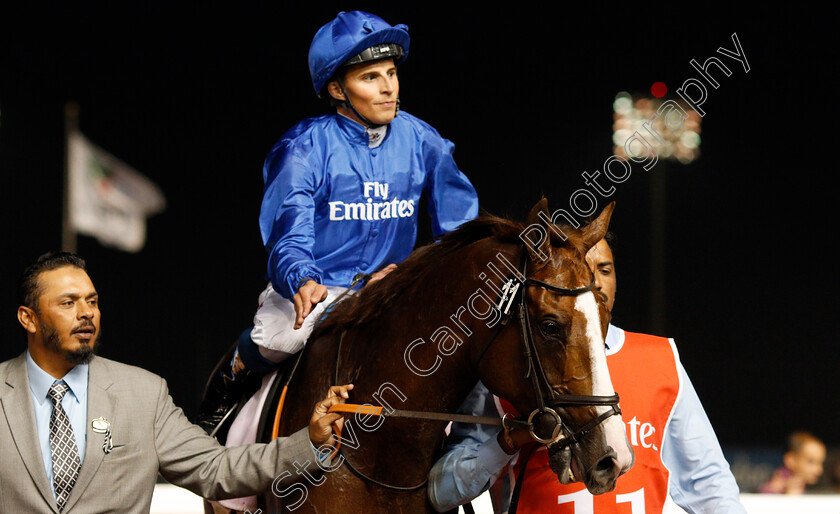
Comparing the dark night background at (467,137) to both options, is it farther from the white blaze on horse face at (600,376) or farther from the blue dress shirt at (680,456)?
the white blaze on horse face at (600,376)

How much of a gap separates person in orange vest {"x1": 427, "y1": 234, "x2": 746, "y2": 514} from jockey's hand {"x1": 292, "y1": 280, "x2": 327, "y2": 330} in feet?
1.39

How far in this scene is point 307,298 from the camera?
2.01 meters

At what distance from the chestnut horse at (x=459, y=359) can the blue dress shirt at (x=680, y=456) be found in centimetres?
5

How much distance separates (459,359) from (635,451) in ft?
1.66

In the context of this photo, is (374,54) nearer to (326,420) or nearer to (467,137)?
(326,420)

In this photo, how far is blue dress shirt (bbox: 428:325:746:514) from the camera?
193cm

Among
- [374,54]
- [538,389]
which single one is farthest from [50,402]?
[374,54]

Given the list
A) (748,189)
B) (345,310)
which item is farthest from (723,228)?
(345,310)

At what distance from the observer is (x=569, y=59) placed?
6.15 m

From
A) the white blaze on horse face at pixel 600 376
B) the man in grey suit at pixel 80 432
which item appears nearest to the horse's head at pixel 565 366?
the white blaze on horse face at pixel 600 376

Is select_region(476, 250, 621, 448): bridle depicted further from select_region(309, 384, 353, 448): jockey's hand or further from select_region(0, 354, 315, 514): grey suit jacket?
select_region(0, 354, 315, 514): grey suit jacket

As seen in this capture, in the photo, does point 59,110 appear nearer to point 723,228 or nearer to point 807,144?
point 723,228

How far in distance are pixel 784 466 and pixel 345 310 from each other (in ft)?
15.6

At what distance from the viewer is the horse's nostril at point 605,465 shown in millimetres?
1649
